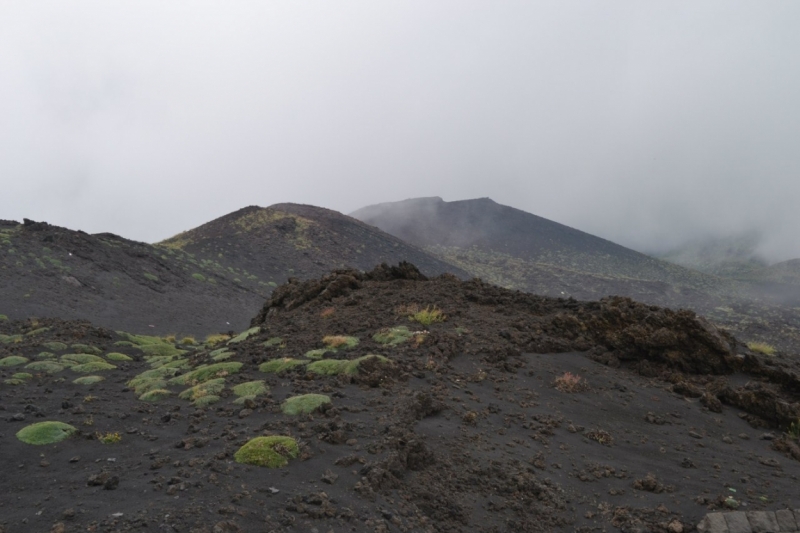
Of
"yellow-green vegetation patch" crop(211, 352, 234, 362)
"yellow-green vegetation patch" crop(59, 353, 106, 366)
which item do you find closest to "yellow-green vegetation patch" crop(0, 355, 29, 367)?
"yellow-green vegetation patch" crop(59, 353, 106, 366)

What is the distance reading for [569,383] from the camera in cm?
1534

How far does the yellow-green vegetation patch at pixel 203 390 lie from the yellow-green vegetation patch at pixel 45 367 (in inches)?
298

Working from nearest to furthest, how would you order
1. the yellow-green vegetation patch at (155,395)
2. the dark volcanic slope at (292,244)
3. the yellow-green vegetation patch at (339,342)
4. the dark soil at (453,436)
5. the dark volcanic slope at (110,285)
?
the dark soil at (453,436) → the yellow-green vegetation patch at (155,395) → the yellow-green vegetation patch at (339,342) → the dark volcanic slope at (110,285) → the dark volcanic slope at (292,244)

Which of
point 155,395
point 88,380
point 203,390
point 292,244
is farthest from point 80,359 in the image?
point 292,244

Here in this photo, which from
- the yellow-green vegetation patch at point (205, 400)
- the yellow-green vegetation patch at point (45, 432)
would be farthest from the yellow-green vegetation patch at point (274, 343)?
the yellow-green vegetation patch at point (45, 432)

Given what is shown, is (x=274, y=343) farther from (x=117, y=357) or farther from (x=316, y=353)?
(x=117, y=357)

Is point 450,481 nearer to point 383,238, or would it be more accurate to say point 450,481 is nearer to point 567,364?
point 567,364

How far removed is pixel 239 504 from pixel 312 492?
1.19 meters

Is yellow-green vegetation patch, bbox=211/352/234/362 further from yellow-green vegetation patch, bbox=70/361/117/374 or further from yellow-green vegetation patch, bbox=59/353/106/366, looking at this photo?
yellow-green vegetation patch, bbox=59/353/106/366

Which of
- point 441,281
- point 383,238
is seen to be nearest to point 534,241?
point 383,238

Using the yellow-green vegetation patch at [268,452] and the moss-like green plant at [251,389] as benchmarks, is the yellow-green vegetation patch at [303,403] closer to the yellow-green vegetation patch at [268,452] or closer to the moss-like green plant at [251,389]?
the moss-like green plant at [251,389]

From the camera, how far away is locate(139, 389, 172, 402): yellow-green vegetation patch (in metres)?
14.3

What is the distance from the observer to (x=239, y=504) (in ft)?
26.1

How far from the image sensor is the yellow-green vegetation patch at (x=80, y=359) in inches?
805
